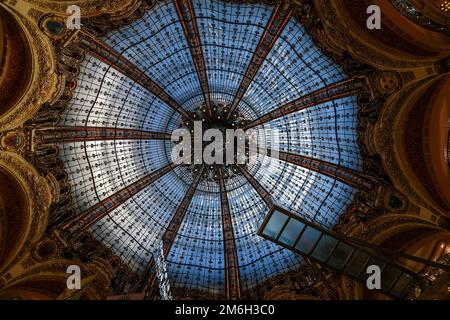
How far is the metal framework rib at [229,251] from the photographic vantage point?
21.5 m

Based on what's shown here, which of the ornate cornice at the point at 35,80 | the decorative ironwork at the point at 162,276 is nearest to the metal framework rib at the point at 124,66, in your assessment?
the ornate cornice at the point at 35,80

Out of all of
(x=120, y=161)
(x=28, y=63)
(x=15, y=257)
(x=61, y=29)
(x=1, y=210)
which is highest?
(x=61, y=29)

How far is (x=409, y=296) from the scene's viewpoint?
44.0ft

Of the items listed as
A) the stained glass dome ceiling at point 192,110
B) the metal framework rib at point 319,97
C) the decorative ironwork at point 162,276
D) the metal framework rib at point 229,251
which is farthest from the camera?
the metal framework rib at point 229,251

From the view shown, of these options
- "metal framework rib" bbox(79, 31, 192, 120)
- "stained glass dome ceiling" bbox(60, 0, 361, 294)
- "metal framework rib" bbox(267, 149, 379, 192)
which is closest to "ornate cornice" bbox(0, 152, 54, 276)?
"stained glass dome ceiling" bbox(60, 0, 361, 294)

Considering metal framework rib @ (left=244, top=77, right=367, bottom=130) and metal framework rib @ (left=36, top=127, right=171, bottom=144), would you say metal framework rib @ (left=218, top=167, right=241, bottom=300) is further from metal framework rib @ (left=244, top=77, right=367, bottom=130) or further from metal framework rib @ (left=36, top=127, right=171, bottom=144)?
metal framework rib @ (left=36, top=127, right=171, bottom=144)

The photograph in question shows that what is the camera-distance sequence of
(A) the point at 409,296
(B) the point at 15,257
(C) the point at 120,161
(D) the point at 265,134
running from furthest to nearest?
(D) the point at 265,134, (C) the point at 120,161, (B) the point at 15,257, (A) the point at 409,296

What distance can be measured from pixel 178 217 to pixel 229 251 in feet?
13.5

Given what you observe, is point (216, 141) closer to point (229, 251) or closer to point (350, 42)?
point (229, 251)

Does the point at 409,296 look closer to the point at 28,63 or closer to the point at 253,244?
the point at 253,244

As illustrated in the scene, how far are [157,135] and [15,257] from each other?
10716mm

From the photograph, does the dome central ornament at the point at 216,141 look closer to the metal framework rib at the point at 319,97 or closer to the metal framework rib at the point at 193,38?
the metal framework rib at the point at 193,38

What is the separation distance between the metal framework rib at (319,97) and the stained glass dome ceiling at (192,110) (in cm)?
38
